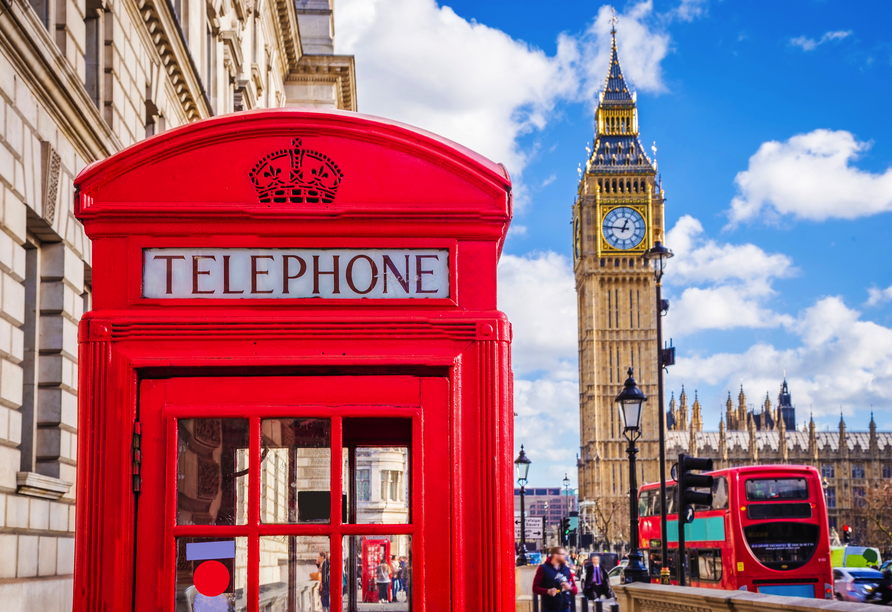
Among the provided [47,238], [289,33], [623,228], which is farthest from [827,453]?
[47,238]

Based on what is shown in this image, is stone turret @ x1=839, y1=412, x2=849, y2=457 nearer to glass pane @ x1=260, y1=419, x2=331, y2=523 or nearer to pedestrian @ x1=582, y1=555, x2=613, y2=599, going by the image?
pedestrian @ x1=582, y1=555, x2=613, y2=599

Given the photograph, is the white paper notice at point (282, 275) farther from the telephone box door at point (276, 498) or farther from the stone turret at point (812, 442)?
the stone turret at point (812, 442)

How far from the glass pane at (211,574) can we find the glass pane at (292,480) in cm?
12

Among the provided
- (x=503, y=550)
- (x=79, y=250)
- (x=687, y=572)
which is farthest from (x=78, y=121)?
(x=687, y=572)

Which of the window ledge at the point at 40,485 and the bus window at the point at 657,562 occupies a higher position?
the window ledge at the point at 40,485

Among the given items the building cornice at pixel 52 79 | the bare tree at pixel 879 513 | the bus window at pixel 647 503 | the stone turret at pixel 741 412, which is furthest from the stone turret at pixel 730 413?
the building cornice at pixel 52 79

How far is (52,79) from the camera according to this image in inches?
343

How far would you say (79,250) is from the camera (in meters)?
9.79

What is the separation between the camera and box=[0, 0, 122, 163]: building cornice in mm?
7738

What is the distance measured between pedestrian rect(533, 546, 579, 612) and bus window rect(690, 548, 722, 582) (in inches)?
357

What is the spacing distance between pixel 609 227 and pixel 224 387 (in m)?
92.2

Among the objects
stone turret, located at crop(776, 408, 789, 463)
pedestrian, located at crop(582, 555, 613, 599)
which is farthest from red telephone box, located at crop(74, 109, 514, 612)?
stone turret, located at crop(776, 408, 789, 463)

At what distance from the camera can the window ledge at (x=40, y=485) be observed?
8031 mm

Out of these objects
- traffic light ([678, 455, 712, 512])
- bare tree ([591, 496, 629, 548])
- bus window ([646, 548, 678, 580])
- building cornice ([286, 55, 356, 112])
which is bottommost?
bare tree ([591, 496, 629, 548])
